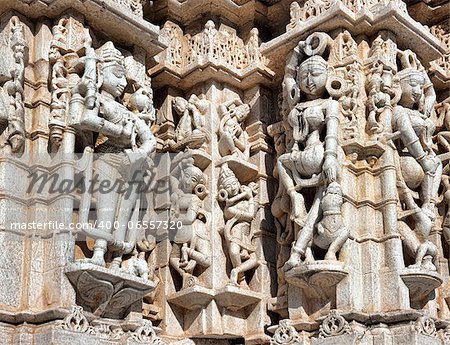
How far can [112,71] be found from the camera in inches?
393

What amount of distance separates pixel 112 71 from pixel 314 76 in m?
2.24

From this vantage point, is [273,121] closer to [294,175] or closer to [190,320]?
[294,175]

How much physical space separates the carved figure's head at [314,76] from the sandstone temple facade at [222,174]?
2 centimetres

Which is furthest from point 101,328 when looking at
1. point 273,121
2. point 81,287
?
point 273,121

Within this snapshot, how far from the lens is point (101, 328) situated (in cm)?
936

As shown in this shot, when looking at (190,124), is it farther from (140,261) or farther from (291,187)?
(140,261)

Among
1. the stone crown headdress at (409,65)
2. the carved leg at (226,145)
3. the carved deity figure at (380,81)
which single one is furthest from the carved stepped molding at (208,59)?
the stone crown headdress at (409,65)

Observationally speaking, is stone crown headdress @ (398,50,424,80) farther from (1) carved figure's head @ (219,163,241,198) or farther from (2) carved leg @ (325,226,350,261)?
(1) carved figure's head @ (219,163,241,198)

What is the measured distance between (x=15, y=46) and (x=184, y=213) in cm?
269

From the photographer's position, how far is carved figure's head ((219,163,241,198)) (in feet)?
36.3

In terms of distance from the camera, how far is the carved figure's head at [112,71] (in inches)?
391

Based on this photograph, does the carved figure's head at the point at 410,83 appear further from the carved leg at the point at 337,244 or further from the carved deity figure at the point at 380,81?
the carved leg at the point at 337,244

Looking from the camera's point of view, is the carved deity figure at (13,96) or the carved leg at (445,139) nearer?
the carved deity figure at (13,96)

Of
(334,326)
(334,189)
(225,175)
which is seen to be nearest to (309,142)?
(334,189)
